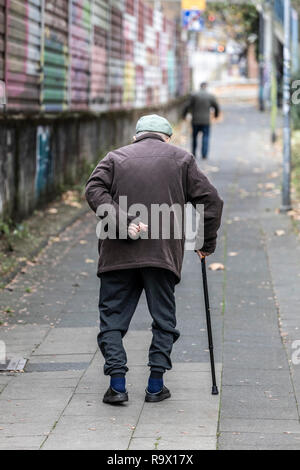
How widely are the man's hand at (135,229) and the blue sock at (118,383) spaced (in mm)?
→ 828

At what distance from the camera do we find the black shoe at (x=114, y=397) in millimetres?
6004

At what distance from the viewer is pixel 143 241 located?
19.9 feet

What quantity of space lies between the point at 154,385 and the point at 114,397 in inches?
9.9

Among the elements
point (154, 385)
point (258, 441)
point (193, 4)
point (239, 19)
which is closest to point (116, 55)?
point (193, 4)

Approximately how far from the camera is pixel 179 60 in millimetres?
39219

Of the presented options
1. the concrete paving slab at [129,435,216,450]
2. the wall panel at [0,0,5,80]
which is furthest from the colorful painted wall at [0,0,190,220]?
the concrete paving slab at [129,435,216,450]

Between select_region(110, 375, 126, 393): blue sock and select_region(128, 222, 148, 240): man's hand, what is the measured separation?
828 mm

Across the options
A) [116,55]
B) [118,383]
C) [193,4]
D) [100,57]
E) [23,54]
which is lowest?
[118,383]

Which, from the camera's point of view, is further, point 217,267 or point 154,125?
point 217,267

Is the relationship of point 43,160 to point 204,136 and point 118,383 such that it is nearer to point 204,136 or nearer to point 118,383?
point 204,136

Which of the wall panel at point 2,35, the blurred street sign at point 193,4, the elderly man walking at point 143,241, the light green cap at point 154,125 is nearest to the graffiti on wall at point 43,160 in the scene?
the wall panel at point 2,35

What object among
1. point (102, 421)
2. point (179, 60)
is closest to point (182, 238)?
point (102, 421)

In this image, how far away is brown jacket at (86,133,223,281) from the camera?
237 inches

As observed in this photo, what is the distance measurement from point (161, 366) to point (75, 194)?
989 cm
